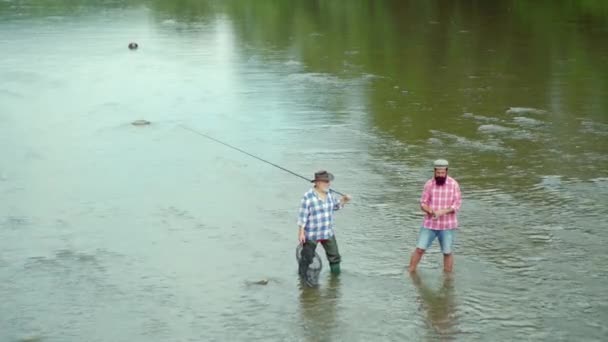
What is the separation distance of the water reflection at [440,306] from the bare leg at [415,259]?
91mm

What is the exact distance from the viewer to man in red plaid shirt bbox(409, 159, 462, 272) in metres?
11.6

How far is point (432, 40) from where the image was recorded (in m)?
34.2

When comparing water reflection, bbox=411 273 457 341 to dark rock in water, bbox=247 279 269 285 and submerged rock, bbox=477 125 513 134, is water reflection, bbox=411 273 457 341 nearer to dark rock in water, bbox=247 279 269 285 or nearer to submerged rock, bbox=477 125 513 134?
dark rock in water, bbox=247 279 269 285

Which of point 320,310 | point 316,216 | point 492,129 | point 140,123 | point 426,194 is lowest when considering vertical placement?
point 320,310

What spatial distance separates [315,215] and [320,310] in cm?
105

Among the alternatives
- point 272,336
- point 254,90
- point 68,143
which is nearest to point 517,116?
point 254,90

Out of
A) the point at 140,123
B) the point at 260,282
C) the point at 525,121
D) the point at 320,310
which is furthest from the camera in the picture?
the point at 140,123

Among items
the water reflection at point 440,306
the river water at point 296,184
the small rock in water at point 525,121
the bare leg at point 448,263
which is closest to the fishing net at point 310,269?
the river water at point 296,184

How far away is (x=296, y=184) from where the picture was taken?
55.7 ft

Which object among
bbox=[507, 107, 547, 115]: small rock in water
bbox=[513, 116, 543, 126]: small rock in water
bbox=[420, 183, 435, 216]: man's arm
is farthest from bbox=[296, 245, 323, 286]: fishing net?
bbox=[507, 107, 547, 115]: small rock in water

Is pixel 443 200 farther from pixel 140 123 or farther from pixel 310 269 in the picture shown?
pixel 140 123

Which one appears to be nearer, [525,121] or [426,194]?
[426,194]

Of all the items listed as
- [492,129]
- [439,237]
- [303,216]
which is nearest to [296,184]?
[492,129]

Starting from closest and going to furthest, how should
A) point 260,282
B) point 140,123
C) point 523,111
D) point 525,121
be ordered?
1. point 260,282
2. point 525,121
3. point 523,111
4. point 140,123
